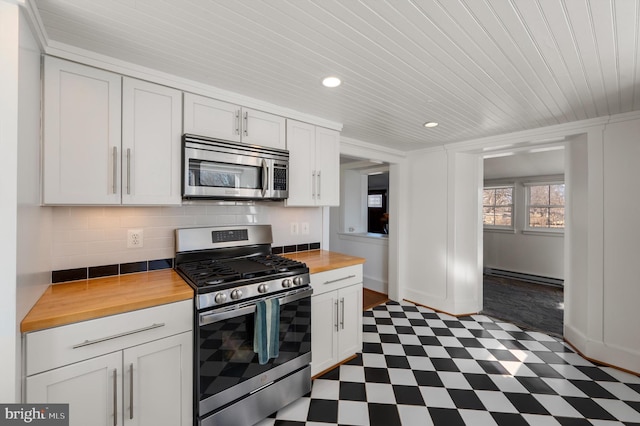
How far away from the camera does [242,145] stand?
2.11 m

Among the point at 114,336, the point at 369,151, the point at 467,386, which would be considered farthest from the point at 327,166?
the point at 467,386

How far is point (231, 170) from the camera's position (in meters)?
2.09

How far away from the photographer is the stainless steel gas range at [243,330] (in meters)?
1.63

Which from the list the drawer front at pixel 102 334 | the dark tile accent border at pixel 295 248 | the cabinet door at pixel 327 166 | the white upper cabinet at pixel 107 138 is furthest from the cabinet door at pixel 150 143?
the cabinet door at pixel 327 166

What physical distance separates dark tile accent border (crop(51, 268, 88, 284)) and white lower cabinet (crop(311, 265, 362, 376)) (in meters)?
1.53

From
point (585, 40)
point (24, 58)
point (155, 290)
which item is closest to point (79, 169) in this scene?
point (24, 58)

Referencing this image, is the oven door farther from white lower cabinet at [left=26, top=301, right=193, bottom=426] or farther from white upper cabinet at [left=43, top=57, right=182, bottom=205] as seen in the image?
white upper cabinet at [left=43, top=57, right=182, bottom=205]

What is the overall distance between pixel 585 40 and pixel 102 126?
2.63 metres

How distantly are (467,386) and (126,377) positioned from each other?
2316 millimetres

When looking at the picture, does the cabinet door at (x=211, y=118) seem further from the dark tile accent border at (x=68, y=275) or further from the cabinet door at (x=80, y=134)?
the dark tile accent border at (x=68, y=275)

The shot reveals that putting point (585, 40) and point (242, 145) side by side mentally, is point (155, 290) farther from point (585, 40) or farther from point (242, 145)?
point (585, 40)

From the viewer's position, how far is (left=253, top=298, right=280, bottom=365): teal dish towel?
179 cm

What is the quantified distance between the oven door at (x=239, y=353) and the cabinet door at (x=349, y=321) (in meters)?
0.47

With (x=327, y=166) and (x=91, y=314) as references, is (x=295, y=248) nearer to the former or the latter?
(x=327, y=166)
